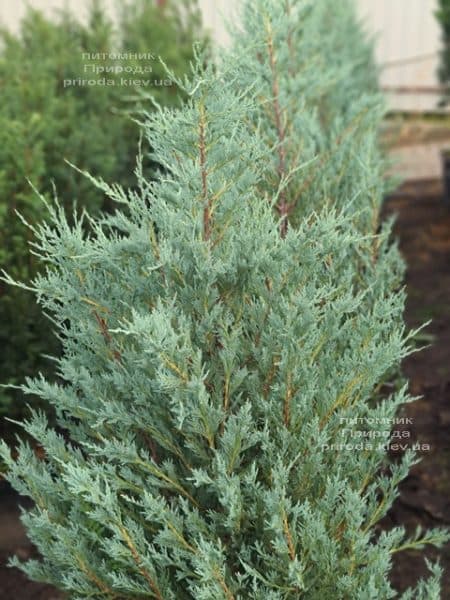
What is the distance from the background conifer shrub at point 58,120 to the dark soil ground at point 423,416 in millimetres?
683

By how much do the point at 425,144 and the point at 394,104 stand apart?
3.62 feet

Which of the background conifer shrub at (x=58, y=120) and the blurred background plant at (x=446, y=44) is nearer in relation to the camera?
the background conifer shrub at (x=58, y=120)

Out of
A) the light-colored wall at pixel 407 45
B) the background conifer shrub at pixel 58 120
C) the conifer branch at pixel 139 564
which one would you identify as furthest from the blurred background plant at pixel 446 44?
the conifer branch at pixel 139 564

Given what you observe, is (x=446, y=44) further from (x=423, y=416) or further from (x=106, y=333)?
(x=106, y=333)

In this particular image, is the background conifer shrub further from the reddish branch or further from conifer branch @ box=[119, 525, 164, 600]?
conifer branch @ box=[119, 525, 164, 600]

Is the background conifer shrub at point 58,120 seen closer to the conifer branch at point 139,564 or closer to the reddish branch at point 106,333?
the reddish branch at point 106,333

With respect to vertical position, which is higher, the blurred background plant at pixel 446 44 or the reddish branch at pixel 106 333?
the blurred background plant at pixel 446 44

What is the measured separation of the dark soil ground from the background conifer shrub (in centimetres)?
68

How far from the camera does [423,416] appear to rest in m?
5.39

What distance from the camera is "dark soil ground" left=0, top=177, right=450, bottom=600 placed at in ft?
13.8

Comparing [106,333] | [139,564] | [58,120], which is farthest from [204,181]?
[58,120]

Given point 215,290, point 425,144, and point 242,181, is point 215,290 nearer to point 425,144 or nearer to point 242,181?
point 242,181

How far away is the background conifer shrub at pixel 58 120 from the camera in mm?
4242

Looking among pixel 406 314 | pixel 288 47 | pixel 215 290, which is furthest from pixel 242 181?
pixel 406 314
